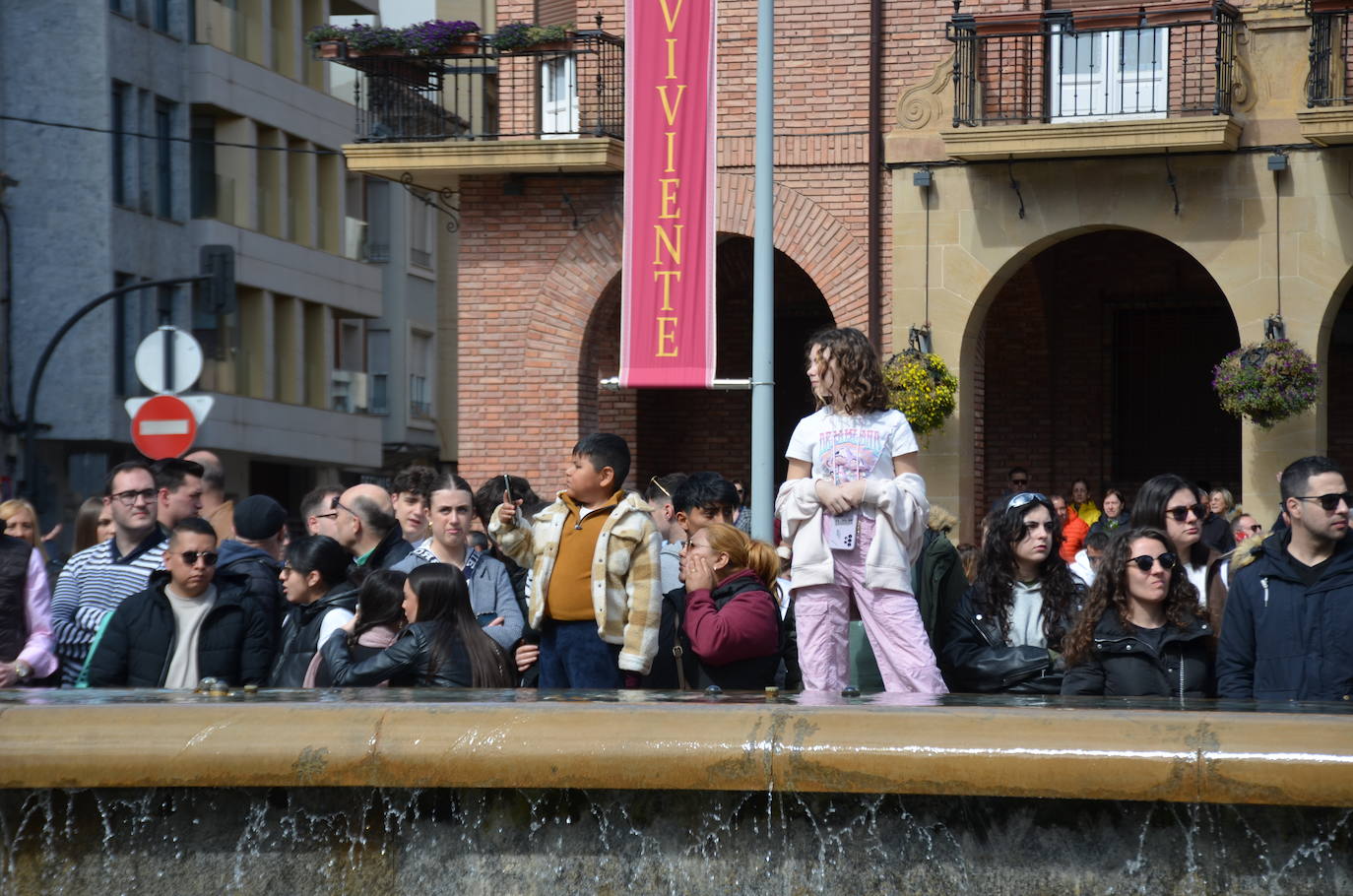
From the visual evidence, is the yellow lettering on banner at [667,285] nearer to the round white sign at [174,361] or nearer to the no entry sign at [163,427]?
the round white sign at [174,361]

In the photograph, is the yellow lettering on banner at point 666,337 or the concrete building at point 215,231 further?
the concrete building at point 215,231

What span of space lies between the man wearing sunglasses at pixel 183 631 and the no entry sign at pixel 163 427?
6.51m

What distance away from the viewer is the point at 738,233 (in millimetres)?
21047

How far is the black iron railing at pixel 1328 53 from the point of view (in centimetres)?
1892

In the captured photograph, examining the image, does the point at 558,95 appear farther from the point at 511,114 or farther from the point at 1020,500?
the point at 1020,500

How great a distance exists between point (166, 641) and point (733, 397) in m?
16.6

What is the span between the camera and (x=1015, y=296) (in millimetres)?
23625

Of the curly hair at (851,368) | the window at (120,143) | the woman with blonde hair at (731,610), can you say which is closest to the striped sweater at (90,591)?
the woman with blonde hair at (731,610)

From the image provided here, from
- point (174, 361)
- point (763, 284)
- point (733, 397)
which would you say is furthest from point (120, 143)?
point (763, 284)

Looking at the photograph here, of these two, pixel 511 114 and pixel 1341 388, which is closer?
pixel 511 114

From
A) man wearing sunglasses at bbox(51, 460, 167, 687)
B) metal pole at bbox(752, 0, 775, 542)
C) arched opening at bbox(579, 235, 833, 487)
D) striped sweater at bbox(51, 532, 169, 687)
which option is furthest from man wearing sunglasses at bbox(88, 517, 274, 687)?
arched opening at bbox(579, 235, 833, 487)

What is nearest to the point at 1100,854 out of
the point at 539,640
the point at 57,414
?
the point at 539,640

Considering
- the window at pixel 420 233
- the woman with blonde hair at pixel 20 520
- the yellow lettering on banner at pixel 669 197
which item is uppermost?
the window at pixel 420 233

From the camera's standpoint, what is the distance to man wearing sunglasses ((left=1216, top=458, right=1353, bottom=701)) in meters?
6.71
